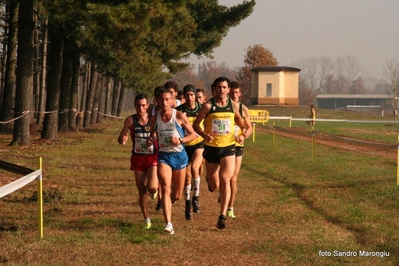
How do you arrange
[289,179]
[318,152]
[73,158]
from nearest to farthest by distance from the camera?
1. [289,179]
2. [73,158]
3. [318,152]

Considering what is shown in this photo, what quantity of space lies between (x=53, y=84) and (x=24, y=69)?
4.99 metres

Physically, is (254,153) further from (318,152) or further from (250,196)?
(250,196)

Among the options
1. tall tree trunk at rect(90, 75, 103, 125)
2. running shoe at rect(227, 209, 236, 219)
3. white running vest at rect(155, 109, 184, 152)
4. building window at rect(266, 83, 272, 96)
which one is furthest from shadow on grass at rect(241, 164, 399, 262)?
building window at rect(266, 83, 272, 96)

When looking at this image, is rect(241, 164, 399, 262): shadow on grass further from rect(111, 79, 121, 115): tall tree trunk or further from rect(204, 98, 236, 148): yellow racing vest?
rect(111, 79, 121, 115): tall tree trunk

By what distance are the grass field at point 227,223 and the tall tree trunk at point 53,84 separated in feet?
31.1

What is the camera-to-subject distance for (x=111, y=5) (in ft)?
66.9

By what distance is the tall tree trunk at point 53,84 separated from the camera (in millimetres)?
29469

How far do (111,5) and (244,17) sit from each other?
1858cm

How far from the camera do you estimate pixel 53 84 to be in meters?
29.6

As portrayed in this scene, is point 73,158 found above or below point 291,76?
below

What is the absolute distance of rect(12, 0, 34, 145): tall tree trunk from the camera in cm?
2397

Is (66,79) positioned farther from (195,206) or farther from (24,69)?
(195,206)

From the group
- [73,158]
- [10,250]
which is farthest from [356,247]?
[73,158]

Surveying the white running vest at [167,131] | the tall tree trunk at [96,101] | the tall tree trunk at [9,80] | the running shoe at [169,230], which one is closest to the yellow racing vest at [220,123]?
the white running vest at [167,131]
